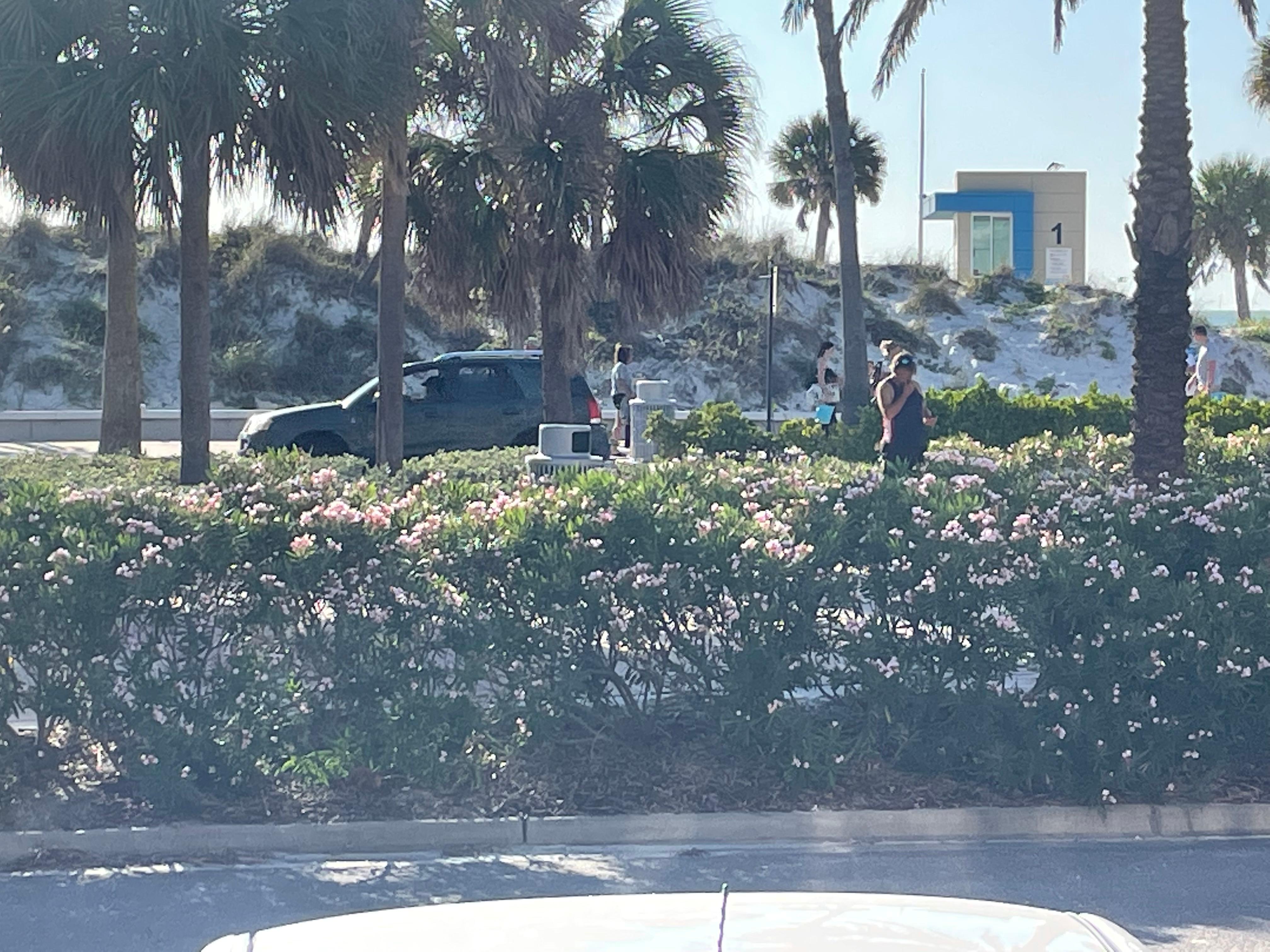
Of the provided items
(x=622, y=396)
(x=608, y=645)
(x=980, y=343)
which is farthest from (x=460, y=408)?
(x=980, y=343)

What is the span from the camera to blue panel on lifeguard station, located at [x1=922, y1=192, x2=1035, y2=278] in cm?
5875

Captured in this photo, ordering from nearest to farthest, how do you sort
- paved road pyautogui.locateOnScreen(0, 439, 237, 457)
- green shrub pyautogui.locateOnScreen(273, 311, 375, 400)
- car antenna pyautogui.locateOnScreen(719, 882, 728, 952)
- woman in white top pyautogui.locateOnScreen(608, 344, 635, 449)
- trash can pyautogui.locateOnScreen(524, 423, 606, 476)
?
car antenna pyautogui.locateOnScreen(719, 882, 728, 952) < trash can pyautogui.locateOnScreen(524, 423, 606, 476) < woman in white top pyautogui.locateOnScreen(608, 344, 635, 449) < paved road pyautogui.locateOnScreen(0, 439, 237, 457) < green shrub pyautogui.locateOnScreen(273, 311, 375, 400)

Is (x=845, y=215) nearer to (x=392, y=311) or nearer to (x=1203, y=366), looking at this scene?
(x=1203, y=366)

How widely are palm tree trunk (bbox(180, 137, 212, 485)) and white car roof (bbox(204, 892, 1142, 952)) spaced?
12233mm

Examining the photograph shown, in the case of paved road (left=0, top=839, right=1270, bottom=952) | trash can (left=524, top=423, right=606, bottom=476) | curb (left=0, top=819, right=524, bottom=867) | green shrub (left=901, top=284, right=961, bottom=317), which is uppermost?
green shrub (left=901, top=284, right=961, bottom=317)

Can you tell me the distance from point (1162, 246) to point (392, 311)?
8.31m

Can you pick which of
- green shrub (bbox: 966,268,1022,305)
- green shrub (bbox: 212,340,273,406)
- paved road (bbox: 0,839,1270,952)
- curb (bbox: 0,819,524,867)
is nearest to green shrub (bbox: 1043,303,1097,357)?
green shrub (bbox: 966,268,1022,305)

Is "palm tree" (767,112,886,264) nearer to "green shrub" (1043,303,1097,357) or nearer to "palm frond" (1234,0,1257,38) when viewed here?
"green shrub" (1043,303,1097,357)

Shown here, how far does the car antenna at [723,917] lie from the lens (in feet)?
6.99

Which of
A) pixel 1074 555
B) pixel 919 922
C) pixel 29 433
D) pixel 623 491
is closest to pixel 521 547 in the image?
pixel 623 491

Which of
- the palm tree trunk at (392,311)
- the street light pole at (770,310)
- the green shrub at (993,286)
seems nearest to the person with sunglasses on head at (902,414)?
the palm tree trunk at (392,311)

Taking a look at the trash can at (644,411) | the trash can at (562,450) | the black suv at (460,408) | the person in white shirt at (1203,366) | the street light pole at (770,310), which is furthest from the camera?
the person in white shirt at (1203,366)

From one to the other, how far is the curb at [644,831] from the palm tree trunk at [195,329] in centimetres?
822

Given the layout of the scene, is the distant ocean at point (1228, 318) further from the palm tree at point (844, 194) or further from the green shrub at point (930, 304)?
the palm tree at point (844, 194)
